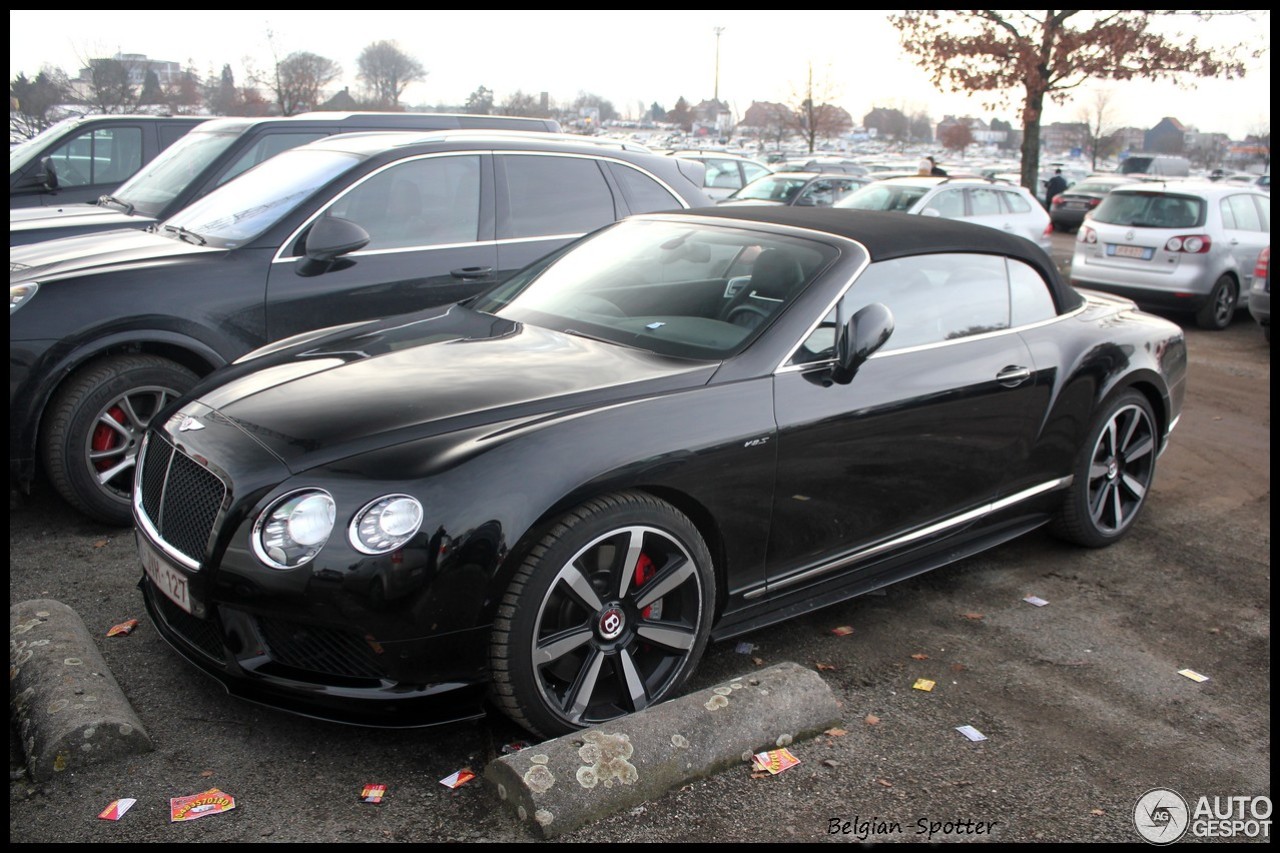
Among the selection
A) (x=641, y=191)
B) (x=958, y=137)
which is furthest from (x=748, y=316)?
(x=958, y=137)

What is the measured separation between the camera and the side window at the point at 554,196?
6145 millimetres

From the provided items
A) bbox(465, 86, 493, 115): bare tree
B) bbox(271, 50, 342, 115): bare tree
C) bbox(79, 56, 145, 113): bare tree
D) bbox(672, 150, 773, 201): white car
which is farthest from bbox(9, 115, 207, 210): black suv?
bbox(465, 86, 493, 115): bare tree

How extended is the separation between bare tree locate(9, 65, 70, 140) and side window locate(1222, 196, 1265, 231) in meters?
18.8

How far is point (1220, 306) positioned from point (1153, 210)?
52.6 inches

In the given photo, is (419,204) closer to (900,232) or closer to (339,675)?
(900,232)

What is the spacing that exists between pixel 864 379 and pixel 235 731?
7.90 ft

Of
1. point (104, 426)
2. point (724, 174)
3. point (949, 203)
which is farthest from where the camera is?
point (724, 174)

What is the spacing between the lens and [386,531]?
284 centimetres

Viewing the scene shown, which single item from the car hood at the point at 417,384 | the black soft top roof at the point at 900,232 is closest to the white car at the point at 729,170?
the black soft top roof at the point at 900,232

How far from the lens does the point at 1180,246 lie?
11.9 metres

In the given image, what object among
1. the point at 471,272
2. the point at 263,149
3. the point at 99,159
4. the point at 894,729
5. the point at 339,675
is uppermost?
the point at 99,159

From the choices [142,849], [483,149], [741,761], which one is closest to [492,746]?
[741,761]

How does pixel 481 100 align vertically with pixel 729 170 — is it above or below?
above

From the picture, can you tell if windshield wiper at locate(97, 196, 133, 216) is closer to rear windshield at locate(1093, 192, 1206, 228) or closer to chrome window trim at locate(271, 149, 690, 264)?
chrome window trim at locate(271, 149, 690, 264)
